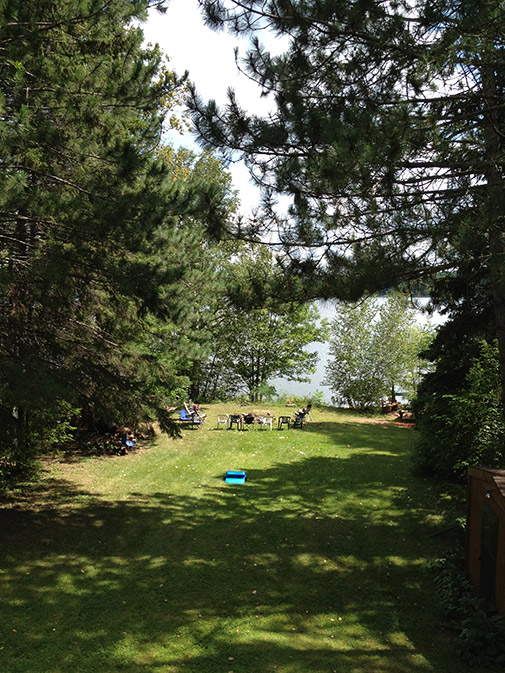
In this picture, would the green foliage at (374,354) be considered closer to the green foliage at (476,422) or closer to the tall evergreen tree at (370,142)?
the green foliage at (476,422)

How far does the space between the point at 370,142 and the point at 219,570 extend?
6.37 metres

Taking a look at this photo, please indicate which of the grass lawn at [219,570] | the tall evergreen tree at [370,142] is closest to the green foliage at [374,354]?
the grass lawn at [219,570]

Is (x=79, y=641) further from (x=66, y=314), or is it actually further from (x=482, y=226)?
(x=482, y=226)

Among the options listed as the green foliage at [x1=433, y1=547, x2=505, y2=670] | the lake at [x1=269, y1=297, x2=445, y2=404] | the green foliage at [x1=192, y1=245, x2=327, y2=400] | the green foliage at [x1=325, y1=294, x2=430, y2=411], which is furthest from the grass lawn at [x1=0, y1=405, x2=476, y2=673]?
the lake at [x1=269, y1=297, x2=445, y2=404]

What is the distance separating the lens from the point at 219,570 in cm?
702

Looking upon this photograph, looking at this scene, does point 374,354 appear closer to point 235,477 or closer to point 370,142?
point 235,477

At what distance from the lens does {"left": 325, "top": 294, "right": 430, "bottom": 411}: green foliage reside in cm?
2305

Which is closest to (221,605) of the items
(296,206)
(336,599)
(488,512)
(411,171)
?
(336,599)

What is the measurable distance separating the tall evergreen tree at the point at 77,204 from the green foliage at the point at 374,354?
626 inches

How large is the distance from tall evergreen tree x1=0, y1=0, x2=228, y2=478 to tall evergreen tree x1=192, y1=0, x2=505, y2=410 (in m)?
1.35

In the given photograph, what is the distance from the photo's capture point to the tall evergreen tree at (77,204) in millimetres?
6406

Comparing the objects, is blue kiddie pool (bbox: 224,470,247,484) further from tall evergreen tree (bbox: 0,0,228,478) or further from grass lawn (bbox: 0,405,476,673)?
tall evergreen tree (bbox: 0,0,228,478)

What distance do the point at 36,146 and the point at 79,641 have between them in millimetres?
6396

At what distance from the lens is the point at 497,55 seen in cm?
560
